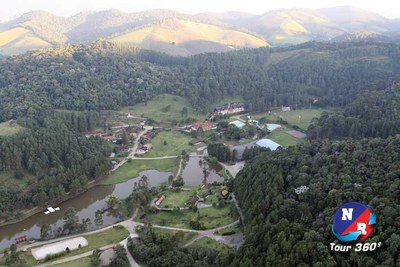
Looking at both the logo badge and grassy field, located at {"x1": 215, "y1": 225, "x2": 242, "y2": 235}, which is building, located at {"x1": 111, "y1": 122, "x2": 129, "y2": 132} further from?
the logo badge

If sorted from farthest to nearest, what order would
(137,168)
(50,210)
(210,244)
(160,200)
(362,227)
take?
(137,168) → (50,210) → (160,200) → (210,244) → (362,227)

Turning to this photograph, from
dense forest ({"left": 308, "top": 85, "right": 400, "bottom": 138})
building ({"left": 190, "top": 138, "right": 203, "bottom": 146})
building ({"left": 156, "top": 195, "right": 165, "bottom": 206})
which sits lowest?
building ({"left": 190, "top": 138, "right": 203, "bottom": 146})

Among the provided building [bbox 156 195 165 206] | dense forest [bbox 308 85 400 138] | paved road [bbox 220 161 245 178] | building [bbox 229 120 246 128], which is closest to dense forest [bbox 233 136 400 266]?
paved road [bbox 220 161 245 178]

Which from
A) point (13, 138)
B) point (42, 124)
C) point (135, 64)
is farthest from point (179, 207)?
point (135, 64)

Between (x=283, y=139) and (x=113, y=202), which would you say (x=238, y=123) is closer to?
(x=283, y=139)

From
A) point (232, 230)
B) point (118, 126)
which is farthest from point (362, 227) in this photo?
point (118, 126)

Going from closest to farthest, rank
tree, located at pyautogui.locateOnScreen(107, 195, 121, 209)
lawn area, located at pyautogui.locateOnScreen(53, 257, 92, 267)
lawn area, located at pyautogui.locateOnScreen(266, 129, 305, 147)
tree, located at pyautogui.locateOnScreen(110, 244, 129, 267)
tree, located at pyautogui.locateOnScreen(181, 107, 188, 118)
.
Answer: tree, located at pyautogui.locateOnScreen(110, 244, 129, 267) < lawn area, located at pyautogui.locateOnScreen(53, 257, 92, 267) < tree, located at pyautogui.locateOnScreen(107, 195, 121, 209) < lawn area, located at pyautogui.locateOnScreen(266, 129, 305, 147) < tree, located at pyautogui.locateOnScreen(181, 107, 188, 118)

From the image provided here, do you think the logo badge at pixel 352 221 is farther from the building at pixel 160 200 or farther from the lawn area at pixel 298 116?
the lawn area at pixel 298 116
